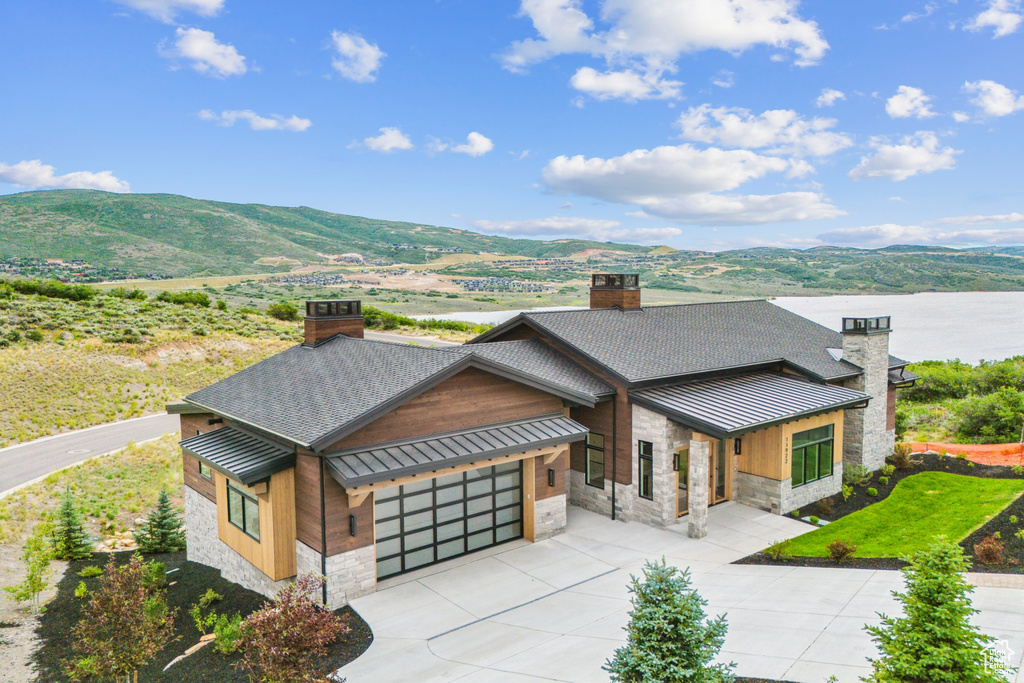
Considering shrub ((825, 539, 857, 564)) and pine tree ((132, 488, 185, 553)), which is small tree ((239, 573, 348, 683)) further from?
pine tree ((132, 488, 185, 553))

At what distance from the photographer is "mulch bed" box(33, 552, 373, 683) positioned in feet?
34.3

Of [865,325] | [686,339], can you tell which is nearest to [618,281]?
[686,339]

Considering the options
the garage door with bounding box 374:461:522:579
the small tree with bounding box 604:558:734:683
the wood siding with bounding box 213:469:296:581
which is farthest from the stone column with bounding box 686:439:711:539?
the wood siding with bounding box 213:469:296:581

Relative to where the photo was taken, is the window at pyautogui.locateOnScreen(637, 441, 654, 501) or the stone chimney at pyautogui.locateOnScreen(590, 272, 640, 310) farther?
the stone chimney at pyautogui.locateOnScreen(590, 272, 640, 310)

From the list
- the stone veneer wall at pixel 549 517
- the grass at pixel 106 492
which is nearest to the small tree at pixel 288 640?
the stone veneer wall at pixel 549 517

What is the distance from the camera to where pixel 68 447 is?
27547mm

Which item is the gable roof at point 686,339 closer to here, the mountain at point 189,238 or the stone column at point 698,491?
the stone column at point 698,491

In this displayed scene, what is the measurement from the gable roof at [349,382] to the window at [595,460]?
65.1 inches

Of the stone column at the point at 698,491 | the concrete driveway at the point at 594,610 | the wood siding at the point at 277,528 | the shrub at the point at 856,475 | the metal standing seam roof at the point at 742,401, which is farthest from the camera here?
the shrub at the point at 856,475

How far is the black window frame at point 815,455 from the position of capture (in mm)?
17109

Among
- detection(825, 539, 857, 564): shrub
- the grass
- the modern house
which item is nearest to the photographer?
the modern house

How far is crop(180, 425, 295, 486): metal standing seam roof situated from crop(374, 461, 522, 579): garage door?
7.27 ft

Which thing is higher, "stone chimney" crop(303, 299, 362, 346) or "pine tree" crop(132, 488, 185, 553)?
"stone chimney" crop(303, 299, 362, 346)

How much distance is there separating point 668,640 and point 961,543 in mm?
10517
